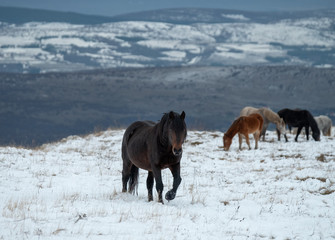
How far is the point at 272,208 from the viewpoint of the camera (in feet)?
29.2

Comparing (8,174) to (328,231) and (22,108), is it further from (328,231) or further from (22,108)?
(22,108)

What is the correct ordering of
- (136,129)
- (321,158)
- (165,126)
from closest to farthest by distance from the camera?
1. (165,126)
2. (136,129)
3. (321,158)

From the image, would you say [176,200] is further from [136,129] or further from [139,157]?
[136,129]

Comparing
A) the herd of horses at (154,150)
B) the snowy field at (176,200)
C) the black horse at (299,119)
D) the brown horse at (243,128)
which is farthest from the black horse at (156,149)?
the black horse at (299,119)

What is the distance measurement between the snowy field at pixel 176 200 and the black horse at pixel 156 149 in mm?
448

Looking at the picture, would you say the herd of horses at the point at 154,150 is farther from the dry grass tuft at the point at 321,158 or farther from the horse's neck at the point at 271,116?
the horse's neck at the point at 271,116

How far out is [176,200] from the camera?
959 centimetres

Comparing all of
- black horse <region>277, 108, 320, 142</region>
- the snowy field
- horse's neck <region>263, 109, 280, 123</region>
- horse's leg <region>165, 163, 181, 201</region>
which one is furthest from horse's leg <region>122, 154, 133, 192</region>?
black horse <region>277, 108, 320, 142</region>

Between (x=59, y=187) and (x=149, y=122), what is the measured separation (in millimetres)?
2727

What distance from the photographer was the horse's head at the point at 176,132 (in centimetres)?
782

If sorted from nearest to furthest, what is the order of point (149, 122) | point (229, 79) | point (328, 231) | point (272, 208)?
point (328, 231)
point (272, 208)
point (149, 122)
point (229, 79)

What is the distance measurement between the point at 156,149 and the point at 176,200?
156cm

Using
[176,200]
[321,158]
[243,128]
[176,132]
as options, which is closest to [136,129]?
[176,200]

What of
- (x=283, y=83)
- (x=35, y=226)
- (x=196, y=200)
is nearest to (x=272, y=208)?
(x=196, y=200)
